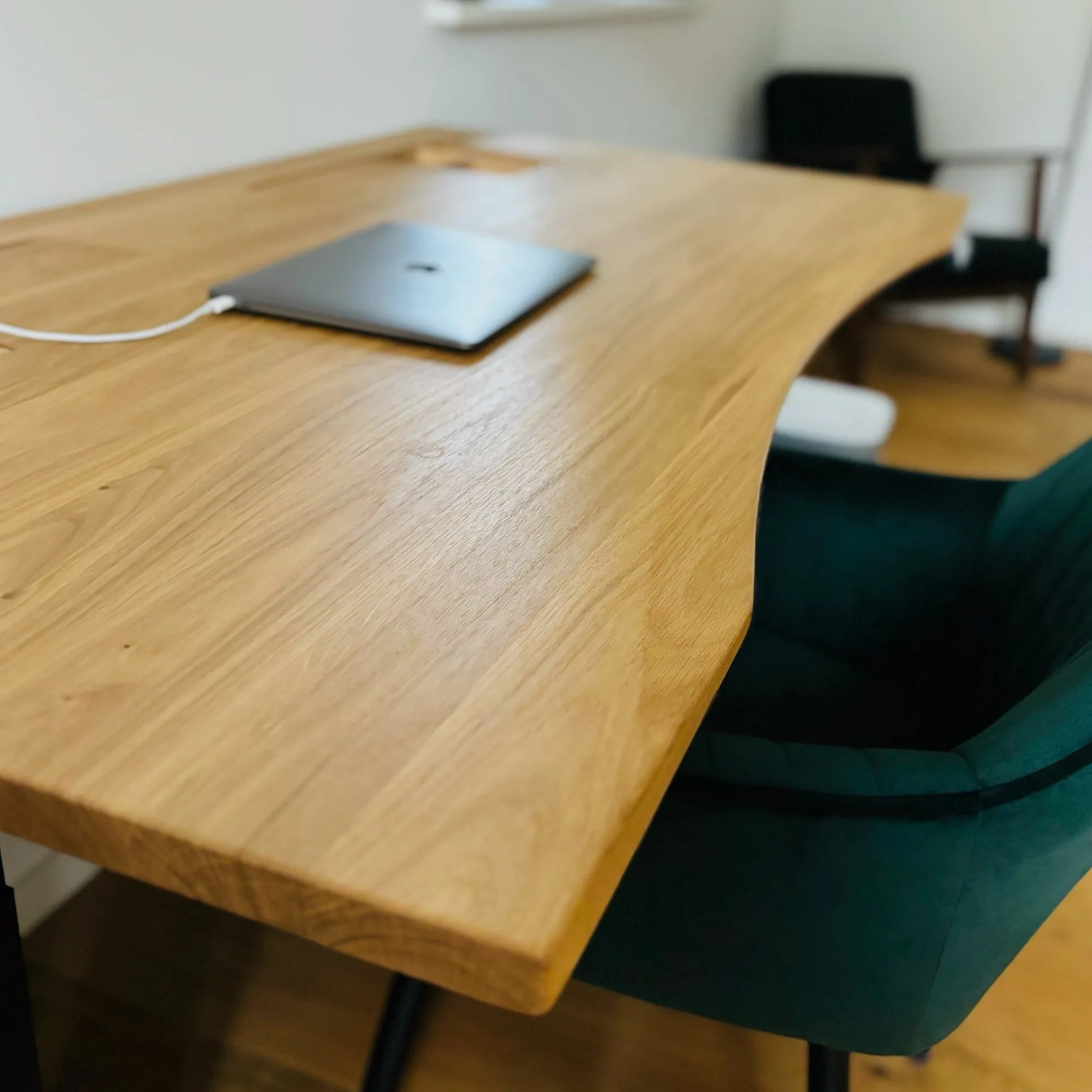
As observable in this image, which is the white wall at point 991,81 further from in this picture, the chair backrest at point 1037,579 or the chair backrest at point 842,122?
the chair backrest at point 1037,579

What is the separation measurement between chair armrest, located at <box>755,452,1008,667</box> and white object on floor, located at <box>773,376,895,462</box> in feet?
0.98

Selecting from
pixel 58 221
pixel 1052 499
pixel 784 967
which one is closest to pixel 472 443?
pixel 784 967

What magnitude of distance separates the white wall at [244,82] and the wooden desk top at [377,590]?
8.1 inches

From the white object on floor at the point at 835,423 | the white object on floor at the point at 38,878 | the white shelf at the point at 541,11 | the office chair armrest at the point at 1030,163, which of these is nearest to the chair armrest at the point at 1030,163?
the office chair armrest at the point at 1030,163

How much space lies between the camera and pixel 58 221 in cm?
112

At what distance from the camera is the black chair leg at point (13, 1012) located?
58 cm

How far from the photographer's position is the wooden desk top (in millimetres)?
384

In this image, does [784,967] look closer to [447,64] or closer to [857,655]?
[857,655]

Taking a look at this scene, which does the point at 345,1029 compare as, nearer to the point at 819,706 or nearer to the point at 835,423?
the point at 819,706

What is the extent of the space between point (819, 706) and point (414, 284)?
0.54 m

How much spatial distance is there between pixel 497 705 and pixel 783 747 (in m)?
0.29

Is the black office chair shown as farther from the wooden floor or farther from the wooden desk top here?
the wooden desk top

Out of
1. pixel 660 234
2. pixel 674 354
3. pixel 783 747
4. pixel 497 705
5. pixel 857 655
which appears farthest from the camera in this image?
pixel 660 234

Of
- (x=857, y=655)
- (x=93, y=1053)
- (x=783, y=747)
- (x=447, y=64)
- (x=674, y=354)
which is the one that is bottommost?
(x=93, y=1053)
